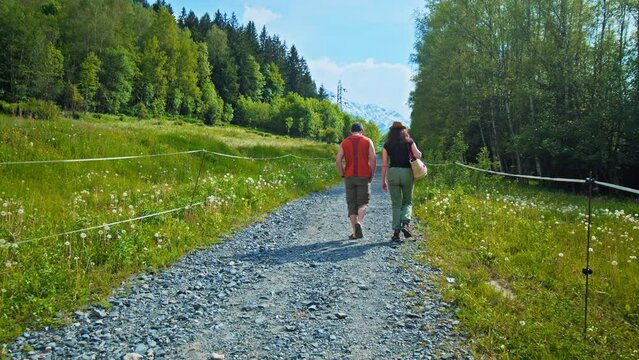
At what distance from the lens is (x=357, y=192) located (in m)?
8.91

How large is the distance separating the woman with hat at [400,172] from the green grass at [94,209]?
12.8 feet

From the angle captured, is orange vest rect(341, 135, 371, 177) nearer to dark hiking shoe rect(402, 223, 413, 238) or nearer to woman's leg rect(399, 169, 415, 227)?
woman's leg rect(399, 169, 415, 227)

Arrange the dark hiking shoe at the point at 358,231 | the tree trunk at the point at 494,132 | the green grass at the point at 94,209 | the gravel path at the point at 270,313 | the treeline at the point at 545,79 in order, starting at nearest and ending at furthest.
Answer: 1. the gravel path at the point at 270,313
2. the green grass at the point at 94,209
3. the dark hiking shoe at the point at 358,231
4. the treeline at the point at 545,79
5. the tree trunk at the point at 494,132

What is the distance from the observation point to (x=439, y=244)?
7.97 meters

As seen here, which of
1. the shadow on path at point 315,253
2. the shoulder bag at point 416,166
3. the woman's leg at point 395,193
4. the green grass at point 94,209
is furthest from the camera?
the woman's leg at point 395,193

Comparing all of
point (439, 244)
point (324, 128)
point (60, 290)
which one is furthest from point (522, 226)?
point (324, 128)

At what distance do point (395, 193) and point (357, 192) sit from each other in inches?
34.3

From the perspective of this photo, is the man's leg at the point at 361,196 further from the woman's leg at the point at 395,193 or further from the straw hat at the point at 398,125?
the straw hat at the point at 398,125

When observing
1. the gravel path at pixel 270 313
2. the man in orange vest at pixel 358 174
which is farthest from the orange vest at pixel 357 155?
the gravel path at pixel 270 313

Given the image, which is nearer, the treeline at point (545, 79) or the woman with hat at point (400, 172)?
the woman with hat at point (400, 172)

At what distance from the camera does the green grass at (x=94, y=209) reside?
15.7ft

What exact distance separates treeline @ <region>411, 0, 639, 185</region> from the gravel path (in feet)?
64.8

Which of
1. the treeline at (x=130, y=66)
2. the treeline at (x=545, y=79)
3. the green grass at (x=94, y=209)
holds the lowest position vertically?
the green grass at (x=94, y=209)

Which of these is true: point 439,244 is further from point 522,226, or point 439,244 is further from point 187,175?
point 187,175
